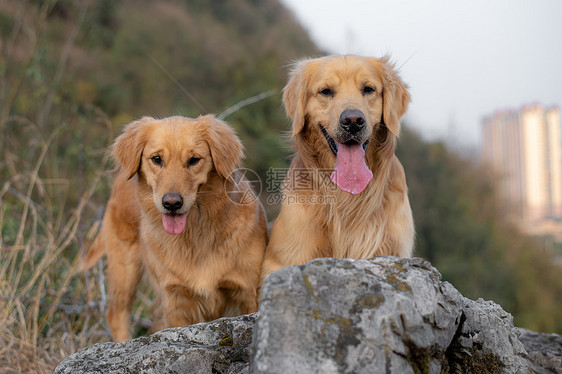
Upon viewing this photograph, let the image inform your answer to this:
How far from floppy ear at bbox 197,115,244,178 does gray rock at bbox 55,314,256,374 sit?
1.25m

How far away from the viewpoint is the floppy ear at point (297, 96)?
3268 millimetres

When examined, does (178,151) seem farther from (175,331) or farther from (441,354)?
(441,354)

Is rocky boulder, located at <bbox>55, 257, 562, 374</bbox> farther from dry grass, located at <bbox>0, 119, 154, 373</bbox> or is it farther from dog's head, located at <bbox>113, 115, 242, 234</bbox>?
dry grass, located at <bbox>0, 119, 154, 373</bbox>

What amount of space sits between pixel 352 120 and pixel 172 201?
1.15 meters

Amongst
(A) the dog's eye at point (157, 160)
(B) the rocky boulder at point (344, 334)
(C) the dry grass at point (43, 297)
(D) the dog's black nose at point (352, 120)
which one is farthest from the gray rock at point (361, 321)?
(C) the dry grass at point (43, 297)

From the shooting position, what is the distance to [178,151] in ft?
10.0

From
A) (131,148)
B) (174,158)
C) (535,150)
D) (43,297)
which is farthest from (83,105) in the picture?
(535,150)

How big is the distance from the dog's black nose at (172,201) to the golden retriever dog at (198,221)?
4.4 inches

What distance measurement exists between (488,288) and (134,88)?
1950 centimetres

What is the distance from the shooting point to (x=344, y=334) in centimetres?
150

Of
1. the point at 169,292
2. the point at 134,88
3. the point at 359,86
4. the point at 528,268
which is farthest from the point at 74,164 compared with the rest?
the point at 528,268

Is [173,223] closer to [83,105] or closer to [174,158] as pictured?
[174,158]
